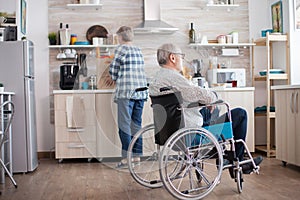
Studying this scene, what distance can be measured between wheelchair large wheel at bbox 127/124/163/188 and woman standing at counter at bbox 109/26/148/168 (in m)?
0.03

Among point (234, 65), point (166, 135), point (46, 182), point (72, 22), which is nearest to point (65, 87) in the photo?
point (72, 22)

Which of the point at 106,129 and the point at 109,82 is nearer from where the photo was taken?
the point at 106,129

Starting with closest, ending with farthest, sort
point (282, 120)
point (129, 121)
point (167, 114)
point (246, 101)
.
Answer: point (167, 114), point (129, 121), point (282, 120), point (246, 101)

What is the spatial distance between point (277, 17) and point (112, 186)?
3.15 meters

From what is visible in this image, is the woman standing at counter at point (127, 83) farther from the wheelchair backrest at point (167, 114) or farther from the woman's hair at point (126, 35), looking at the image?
the wheelchair backrest at point (167, 114)

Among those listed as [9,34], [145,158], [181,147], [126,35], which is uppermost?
[9,34]

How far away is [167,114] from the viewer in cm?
315

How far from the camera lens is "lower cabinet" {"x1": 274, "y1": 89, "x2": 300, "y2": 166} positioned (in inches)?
168

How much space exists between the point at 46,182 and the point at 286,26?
3245mm

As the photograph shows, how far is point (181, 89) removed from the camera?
10.1ft

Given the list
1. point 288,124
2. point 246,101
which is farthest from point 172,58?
point 246,101

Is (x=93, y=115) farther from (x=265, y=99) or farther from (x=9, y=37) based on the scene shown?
(x=265, y=99)

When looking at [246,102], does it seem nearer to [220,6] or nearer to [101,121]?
[220,6]

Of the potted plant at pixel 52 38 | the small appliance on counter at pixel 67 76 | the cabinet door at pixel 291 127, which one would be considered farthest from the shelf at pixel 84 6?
the cabinet door at pixel 291 127
